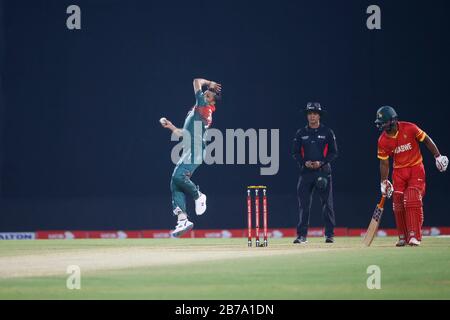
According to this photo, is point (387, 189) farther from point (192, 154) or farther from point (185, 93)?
point (185, 93)

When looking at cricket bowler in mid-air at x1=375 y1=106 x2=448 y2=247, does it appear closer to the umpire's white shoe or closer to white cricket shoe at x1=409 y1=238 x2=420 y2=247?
white cricket shoe at x1=409 y1=238 x2=420 y2=247

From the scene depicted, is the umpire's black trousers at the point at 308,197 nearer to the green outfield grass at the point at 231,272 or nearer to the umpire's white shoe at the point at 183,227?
the green outfield grass at the point at 231,272

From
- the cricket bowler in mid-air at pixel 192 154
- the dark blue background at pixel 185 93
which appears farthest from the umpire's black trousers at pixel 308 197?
the dark blue background at pixel 185 93

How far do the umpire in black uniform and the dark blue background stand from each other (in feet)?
13.9

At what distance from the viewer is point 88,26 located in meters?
18.3

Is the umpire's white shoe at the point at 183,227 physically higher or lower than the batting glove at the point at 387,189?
lower

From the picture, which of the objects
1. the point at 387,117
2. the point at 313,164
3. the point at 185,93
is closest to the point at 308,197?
the point at 313,164

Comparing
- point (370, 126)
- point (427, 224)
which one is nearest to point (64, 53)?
point (370, 126)

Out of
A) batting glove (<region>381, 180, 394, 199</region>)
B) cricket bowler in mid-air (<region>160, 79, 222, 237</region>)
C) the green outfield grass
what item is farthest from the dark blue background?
batting glove (<region>381, 180, 394, 199</region>)

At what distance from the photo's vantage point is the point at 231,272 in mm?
9414

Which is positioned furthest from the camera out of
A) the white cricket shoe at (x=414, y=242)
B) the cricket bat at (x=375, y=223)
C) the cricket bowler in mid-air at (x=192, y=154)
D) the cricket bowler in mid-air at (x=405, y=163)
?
the cricket bowler in mid-air at (x=192, y=154)

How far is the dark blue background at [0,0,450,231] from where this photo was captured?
18.2 metres

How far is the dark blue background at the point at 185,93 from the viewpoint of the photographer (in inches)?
715

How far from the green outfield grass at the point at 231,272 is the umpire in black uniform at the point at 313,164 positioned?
27.8 inches
